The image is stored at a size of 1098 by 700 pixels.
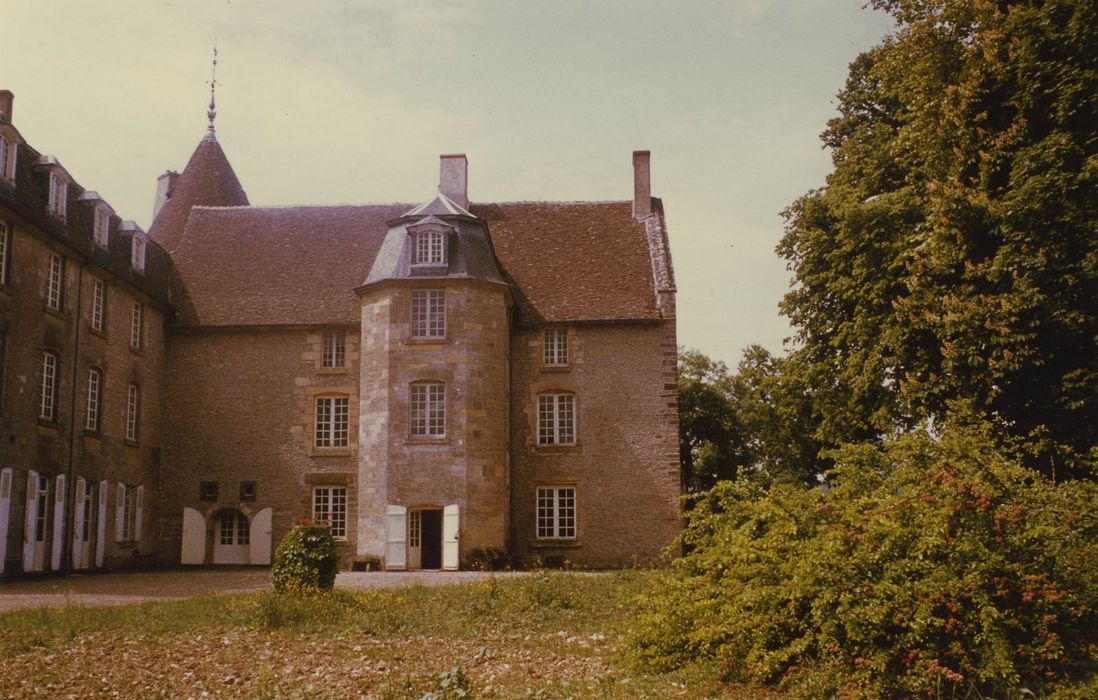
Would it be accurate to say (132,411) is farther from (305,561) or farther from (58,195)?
(305,561)

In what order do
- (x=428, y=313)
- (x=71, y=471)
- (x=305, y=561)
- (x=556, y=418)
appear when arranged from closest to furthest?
1. (x=305, y=561)
2. (x=71, y=471)
3. (x=428, y=313)
4. (x=556, y=418)

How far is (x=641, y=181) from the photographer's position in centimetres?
3272

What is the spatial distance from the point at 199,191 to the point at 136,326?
9381mm

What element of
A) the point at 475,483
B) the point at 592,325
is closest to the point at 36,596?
the point at 475,483

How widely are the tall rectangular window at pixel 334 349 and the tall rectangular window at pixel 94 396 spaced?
6.11 meters

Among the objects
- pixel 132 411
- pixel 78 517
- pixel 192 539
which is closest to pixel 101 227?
pixel 132 411

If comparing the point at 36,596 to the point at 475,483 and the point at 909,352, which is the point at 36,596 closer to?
the point at 475,483

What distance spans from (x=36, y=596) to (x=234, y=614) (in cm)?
575

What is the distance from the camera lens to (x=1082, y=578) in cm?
892

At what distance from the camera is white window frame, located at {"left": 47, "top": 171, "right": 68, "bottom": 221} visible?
2438 centimetres

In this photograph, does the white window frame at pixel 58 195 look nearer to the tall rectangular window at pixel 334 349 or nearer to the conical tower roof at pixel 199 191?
the tall rectangular window at pixel 334 349

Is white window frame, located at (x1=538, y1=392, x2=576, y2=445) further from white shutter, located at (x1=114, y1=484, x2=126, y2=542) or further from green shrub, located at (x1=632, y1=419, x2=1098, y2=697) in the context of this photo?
green shrub, located at (x1=632, y1=419, x2=1098, y2=697)

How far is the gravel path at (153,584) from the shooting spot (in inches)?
688

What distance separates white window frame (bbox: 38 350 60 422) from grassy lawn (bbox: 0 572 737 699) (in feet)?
29.3
